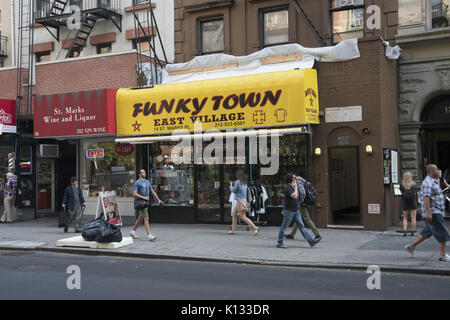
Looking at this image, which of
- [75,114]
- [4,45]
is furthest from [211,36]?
[4,45]

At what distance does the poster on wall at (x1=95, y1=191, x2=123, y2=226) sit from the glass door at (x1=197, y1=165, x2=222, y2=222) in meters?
2.78

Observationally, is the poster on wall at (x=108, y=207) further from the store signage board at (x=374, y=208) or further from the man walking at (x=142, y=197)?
the store signage board at (x=374, y=208)

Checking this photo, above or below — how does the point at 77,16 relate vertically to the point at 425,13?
above

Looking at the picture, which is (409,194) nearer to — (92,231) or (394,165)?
(394,165)

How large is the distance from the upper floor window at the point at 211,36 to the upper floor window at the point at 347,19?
12.9 feet

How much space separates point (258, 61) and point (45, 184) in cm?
1029

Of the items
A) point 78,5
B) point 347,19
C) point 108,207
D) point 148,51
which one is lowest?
point 108,207

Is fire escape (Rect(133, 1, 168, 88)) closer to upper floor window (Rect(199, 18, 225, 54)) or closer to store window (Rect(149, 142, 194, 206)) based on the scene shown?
upper floor window (Rect(199, 18, 225, 54))

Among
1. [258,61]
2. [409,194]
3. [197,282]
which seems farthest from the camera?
[258,61]

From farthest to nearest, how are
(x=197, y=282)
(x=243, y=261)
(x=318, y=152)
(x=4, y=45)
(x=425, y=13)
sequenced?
(x=4, y=45)
(x=425, y=13)
(x=318, y=152)
(x=243, y=261)
(x=197, y=282)

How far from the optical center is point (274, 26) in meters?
16.9

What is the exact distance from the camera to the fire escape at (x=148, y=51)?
17094 millimetres

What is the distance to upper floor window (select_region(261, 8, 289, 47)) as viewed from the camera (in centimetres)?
1675

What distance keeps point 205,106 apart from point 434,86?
22.9 ft
